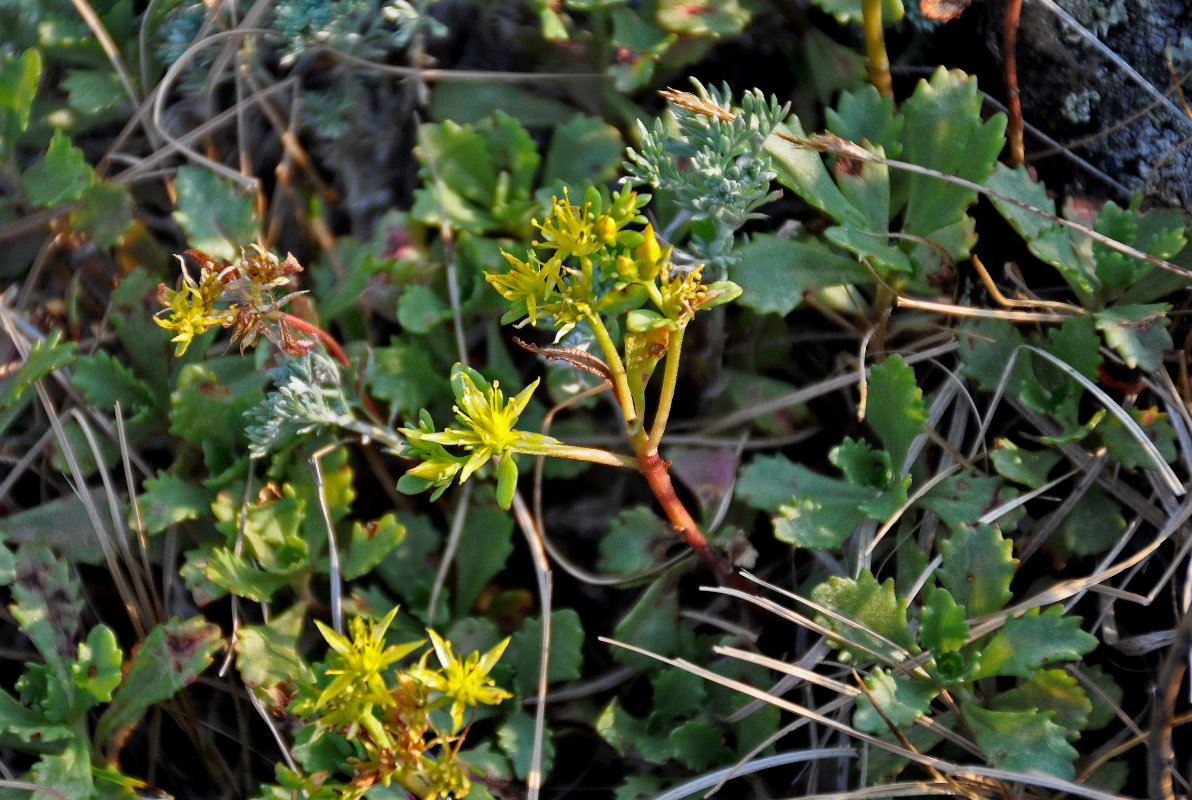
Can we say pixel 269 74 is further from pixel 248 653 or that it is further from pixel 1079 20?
pixel 1079 20

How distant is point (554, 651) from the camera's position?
1884 millimetres

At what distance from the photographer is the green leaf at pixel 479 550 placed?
6.59ft

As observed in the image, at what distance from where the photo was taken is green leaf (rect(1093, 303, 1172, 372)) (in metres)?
1.73

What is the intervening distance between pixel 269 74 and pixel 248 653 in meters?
1.56

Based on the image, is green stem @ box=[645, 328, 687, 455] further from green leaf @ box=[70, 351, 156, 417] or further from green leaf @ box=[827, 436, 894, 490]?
green leaf @ box=[70, 351, 156, 417]

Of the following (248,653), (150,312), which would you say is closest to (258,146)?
(150,312)

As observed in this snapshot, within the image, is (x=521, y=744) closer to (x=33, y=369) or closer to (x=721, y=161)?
(x=721, y=161)

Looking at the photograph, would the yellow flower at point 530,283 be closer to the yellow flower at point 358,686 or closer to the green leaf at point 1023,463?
the yellow flower at point 358,686

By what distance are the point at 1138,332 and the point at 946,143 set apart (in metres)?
0.53

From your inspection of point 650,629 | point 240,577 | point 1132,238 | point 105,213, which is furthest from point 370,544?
point 1132,238

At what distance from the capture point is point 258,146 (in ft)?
8.25

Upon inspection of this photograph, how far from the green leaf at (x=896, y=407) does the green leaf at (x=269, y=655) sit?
1247 millimetres

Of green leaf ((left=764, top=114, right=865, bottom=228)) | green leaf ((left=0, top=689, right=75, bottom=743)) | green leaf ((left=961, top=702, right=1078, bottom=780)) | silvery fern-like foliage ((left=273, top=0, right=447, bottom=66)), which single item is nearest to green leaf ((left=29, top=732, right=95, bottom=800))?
green leaf ((left=0, top=689, right=75, bottom=743))

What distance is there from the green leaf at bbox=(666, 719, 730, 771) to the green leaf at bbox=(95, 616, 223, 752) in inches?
37.0
